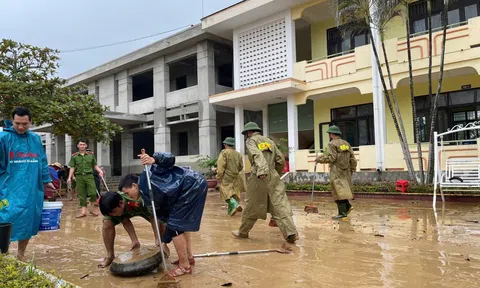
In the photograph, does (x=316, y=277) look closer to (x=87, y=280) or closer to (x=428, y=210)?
(x=87, y=280)

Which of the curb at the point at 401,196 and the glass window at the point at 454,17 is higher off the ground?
the glass window at the point at 454,17

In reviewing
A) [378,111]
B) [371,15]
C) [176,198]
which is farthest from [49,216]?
[378,111]

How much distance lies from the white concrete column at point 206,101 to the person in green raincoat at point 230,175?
8999 mm

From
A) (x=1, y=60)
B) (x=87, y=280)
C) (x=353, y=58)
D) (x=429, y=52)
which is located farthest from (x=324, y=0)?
(x=87, y=280)

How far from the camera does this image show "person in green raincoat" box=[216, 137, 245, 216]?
26.9 ft

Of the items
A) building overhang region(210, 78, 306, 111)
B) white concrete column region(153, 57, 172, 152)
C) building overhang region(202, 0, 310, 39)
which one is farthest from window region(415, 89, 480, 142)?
white concrete column region(153, 57, 172, 152)

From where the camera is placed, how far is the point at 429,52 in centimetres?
1105

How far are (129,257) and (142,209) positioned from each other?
0.53 metres

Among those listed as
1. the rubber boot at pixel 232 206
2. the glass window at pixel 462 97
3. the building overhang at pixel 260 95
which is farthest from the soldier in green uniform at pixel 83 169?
the glass window at pixel 462 97

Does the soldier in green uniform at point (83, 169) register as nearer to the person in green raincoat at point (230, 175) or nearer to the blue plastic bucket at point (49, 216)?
the person in green raincoat at point (230, 175)

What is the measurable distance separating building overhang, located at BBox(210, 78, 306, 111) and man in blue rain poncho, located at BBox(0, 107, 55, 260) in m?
10.6

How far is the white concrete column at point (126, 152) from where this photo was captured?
2202 centimetres

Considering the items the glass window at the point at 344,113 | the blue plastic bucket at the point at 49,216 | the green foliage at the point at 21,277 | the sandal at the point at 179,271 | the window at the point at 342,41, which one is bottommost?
the sandal at the point at 179,271

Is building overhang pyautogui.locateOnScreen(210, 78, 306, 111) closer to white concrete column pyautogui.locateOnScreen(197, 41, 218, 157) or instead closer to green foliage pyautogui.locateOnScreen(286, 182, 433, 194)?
white concrete column pyautogui.locateOnScreen(197, 41, 218, 157)
